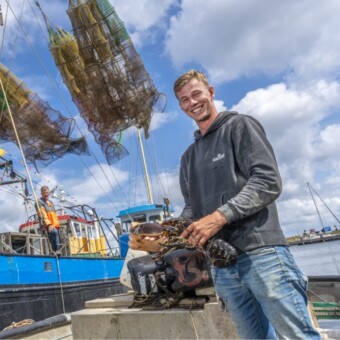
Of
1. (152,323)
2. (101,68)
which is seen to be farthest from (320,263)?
(152,323)

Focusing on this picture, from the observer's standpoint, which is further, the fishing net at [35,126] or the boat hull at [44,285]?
the fishing net at [35,126]

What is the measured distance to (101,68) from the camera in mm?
13500

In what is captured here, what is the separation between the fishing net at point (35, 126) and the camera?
13477mm

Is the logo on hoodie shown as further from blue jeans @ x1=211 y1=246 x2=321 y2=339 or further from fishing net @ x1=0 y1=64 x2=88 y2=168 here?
fishing net @ x1=0 y1=64 x2=88 y2=168

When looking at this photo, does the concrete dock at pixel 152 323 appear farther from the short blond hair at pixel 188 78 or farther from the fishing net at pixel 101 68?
the fishing net at pixel 101 68

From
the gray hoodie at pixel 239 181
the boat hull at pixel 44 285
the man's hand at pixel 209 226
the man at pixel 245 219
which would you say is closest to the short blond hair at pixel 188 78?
the man at pixel 245 219

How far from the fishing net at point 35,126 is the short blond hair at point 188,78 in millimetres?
11260

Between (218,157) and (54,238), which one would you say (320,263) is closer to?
(54,238)

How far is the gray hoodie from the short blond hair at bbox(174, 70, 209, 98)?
270 millimetres

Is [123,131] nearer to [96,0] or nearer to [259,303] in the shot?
[96,0]

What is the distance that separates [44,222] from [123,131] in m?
8.39

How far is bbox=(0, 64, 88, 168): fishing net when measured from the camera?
13477 mm

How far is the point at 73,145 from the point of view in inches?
634

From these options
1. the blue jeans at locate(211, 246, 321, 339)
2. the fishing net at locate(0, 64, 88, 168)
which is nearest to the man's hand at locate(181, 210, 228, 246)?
the blue jeans at locate(211, 246, 321, 339)
